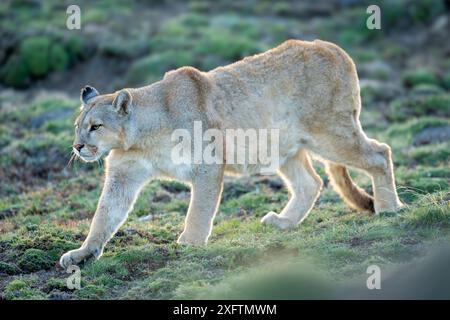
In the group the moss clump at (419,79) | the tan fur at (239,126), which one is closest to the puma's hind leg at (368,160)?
the tan fur at (239,126)

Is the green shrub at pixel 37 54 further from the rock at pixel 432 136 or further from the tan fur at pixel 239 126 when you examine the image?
the tan fur at pixel 239 126

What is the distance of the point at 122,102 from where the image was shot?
35.8 ft

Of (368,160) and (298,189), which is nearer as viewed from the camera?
(368,160)

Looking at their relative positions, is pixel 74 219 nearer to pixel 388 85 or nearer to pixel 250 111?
pixel 250 111

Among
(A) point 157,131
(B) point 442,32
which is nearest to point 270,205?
(A) point 157,131

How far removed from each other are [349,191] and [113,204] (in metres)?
3.53

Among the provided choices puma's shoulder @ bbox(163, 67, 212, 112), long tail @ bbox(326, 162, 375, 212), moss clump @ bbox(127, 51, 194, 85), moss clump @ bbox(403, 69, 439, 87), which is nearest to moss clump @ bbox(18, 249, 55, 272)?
puma's shoulder @ bbox(163, 67, 212, 112)

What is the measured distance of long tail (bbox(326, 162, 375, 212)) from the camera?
1212 cm

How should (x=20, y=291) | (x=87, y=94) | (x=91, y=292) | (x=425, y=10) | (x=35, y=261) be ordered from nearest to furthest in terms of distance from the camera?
(x=91, y=292)
(x=20, y=291)
(x=35, y=261)
(x=87, y=94)
(x=425, y=10)

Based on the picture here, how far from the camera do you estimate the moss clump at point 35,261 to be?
421 inches

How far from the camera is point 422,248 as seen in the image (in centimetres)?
960

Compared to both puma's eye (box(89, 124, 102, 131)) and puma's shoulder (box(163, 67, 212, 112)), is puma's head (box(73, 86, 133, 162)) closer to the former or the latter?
puma's eye (box(89, 124, 102, 131))

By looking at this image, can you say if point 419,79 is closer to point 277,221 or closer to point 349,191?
point 349,191

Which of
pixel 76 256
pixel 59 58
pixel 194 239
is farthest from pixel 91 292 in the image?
pixel 59 58
